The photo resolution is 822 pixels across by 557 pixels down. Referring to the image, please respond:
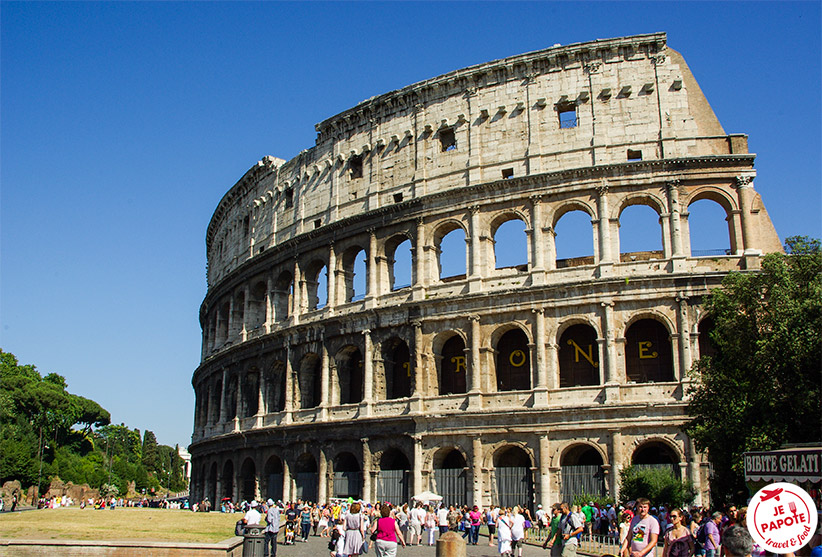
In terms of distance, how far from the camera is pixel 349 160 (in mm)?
35656

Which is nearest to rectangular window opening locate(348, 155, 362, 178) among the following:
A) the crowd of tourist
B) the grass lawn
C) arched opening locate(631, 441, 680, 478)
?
the crowd of tourist

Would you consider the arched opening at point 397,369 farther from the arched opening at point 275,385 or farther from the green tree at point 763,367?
the green tree at point 763,367

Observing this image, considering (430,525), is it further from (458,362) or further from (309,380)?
(309,380)

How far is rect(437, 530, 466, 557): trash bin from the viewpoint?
15.3 m

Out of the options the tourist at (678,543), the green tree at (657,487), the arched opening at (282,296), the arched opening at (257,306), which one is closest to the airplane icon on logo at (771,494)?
the tourist at (678,543)

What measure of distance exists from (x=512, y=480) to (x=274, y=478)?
40.7 feet

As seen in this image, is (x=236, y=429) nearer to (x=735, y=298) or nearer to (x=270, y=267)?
(x=270, y=267)

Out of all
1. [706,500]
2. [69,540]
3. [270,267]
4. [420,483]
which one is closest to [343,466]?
[420,483]

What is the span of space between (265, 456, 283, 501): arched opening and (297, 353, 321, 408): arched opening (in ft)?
9.70

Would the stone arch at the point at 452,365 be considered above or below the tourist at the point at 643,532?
above

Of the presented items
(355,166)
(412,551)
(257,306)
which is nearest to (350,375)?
(257,306)

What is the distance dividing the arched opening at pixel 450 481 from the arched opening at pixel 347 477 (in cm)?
369

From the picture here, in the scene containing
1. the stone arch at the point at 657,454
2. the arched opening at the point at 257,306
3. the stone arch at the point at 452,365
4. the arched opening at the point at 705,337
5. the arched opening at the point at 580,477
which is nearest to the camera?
the stone arch at the point at 657,454

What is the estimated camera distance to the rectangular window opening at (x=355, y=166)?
3559 centimetres
